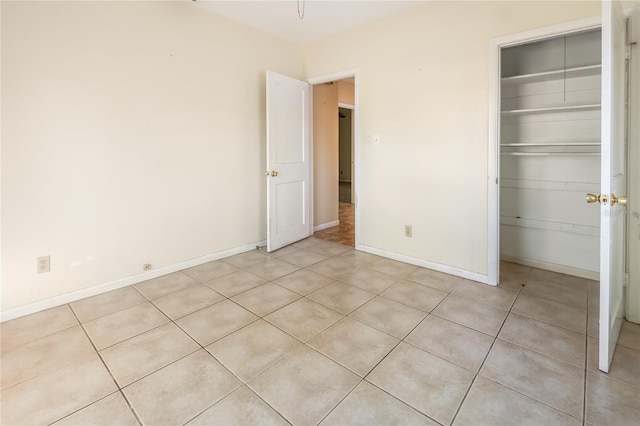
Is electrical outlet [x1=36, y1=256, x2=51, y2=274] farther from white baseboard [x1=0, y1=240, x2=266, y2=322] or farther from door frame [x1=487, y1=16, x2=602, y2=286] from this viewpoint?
door frame [x1=487, y1=16, x2=602, y2=286]

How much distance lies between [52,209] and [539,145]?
415 cm

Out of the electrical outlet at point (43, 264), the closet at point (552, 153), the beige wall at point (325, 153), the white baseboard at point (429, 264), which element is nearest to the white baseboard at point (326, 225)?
the beige wall at point (325, 153)

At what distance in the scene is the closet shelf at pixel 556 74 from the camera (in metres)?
2.78

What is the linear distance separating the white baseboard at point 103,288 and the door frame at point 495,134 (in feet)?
8.54

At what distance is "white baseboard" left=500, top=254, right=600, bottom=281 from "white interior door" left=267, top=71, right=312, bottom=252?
239 cm

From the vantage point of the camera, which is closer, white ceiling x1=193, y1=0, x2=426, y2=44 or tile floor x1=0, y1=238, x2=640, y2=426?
tile floor x1=0, y1=238, x2=640, y2=426

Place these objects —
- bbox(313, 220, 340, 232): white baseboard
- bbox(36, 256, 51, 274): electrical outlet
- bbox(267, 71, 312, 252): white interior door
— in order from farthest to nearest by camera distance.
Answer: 1. bbox(313, 220, 340, 232): white baseboard
2. bbox(267, 71, 312, 252): white interior door
3. bbox(36, 256, 51, 274): electrical outlet

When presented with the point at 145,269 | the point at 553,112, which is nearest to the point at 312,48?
the point at 553,112

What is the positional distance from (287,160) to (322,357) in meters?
2.61

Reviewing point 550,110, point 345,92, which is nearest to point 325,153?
point 345,92

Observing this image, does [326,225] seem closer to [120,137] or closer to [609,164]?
[120,137]

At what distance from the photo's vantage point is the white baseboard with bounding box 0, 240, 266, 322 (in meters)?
2.37

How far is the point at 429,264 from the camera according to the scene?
3.31m

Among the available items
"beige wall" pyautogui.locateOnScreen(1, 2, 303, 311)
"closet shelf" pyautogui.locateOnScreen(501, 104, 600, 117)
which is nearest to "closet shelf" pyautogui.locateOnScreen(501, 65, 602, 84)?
"closet shelf" pyautogui.locateOnScreen(501, 104, 600, 117)
